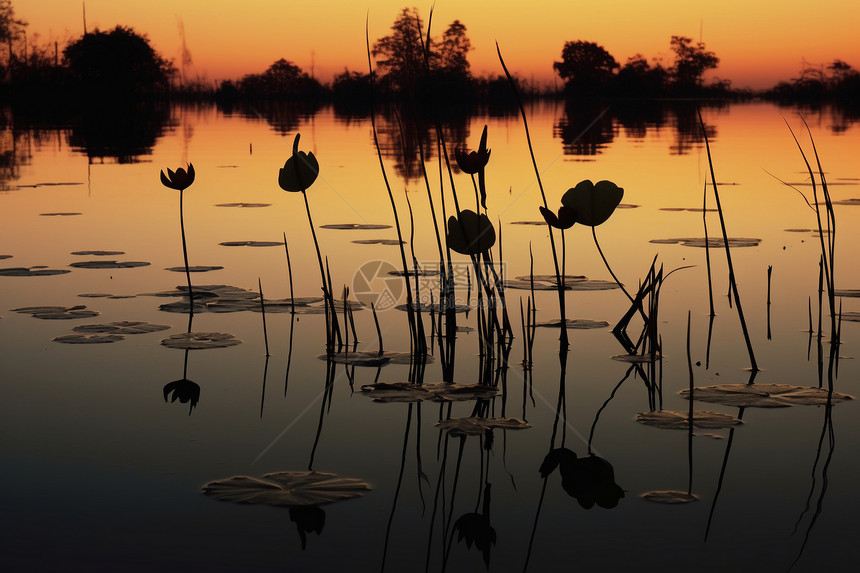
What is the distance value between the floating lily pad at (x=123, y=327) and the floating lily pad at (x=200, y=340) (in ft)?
0.52

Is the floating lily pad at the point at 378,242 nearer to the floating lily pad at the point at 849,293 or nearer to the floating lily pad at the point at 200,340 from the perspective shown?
the floating lily pad at the point at 200,340

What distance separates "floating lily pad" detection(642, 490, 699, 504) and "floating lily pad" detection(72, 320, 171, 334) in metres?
2.29

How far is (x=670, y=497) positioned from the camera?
216 cm

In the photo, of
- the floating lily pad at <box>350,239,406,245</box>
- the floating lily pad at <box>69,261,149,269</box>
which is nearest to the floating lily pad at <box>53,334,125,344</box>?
the floating lily pad at <box>69,261,149,269</box>

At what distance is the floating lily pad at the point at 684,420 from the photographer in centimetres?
263

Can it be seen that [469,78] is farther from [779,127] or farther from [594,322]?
[594,322]

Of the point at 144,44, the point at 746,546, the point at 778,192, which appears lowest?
the point at 746,546

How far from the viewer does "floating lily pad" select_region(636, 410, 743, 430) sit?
2631mm

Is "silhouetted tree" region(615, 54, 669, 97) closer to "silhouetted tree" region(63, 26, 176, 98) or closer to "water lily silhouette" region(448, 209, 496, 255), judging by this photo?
"silhouetted tree" region(63, 26, 176, 98)

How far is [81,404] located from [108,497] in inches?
32.5

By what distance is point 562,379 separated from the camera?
3.18 m

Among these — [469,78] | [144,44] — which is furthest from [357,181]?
→ [469,78]

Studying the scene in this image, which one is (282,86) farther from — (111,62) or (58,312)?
(58,312)
